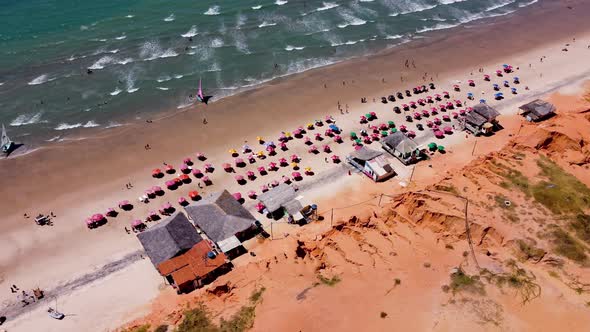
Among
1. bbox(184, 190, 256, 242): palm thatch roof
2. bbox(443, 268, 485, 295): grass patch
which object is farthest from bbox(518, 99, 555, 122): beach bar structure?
bbox(184, 190, 256, 242): palm thatch roof

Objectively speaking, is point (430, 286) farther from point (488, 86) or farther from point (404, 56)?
point (404, 56)

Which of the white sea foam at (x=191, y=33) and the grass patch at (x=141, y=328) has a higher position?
the white sea foam at (x=191, y=33)

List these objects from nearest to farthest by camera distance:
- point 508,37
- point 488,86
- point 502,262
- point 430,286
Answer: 1. point 430,286
2. point 502,262
3. point 488,86
4. point 508,37

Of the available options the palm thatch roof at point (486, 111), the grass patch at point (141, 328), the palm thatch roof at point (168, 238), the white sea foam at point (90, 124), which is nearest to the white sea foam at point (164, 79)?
the white sea foam at point (90, 124)

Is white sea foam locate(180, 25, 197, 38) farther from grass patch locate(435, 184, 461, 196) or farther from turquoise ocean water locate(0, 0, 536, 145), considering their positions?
grass patch locate(435, 184, 461, 196)

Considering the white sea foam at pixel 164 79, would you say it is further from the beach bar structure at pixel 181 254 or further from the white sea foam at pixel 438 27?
the white sea foam at pixel 438 27

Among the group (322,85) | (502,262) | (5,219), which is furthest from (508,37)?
(5,219)

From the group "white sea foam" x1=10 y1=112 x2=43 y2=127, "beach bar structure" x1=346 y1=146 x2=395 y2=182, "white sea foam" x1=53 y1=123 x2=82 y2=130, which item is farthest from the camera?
"white sea foam" x1=10 y1=112 x2=43 y2=127
